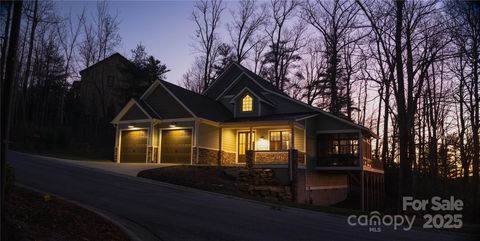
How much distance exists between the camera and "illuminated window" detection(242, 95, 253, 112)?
30.1 metres

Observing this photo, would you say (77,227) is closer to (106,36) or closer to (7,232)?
(7,232)

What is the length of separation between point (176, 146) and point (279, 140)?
6.52m

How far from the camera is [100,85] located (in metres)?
49.6

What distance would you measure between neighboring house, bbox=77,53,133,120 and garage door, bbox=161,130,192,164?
20068 millimetres

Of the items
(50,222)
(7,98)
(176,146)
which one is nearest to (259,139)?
(176,146)

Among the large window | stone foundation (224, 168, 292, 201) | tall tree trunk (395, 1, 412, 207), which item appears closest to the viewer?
tall tree trunk (395, 1, 412, 207)

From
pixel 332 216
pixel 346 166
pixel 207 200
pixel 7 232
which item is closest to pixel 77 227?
pixel 7 232

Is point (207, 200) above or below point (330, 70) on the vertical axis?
below

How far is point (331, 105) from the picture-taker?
1620 inches

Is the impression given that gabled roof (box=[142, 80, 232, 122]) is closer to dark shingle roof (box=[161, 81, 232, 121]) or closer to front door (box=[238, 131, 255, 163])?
dark shingle roof (box=[161, 81, 232, 121])

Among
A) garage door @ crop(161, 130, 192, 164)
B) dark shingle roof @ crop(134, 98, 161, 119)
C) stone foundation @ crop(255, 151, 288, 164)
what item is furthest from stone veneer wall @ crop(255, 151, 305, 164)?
dark shingle roof @ crop(134, 98, 161, 119)

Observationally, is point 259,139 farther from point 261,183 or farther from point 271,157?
point 261,183

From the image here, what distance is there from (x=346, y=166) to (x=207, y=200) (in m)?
15.1

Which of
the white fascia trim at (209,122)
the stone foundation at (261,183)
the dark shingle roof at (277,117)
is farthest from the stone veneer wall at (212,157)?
the stone foundation at (261,183)
